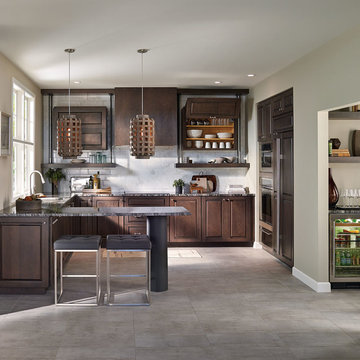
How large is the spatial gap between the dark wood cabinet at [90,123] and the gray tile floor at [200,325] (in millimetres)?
3295

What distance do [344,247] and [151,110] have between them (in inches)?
157

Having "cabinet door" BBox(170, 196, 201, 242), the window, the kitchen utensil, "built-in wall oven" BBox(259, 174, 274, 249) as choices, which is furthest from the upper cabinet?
"built-in wall oven" BBox(259, 174, 274, 249)

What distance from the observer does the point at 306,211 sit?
5609 mm

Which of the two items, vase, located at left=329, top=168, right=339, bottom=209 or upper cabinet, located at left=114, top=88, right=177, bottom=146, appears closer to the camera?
vase, located at left=329, top=168, right=339, bottom=209

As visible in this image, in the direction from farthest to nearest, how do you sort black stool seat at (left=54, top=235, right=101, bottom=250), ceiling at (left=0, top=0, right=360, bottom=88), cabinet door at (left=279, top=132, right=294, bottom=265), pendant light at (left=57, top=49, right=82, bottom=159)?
cabinet door at (left=279, top=132, right=294, bottom=265) < pendant light at (left=57, top=49, right=82, bottom=159) < black stool seat at (left=54, top=235, right=101, bottom=250) < ceiling at (left=0, top=0, right=360, bottom=88)

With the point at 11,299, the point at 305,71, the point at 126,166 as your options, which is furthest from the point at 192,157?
the point at 11,299

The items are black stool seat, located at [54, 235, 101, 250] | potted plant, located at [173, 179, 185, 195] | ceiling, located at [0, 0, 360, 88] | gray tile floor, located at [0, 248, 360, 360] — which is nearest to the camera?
gray tile floor, located at [0, 248, 360, 360]

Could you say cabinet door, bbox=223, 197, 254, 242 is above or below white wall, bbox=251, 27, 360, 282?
below

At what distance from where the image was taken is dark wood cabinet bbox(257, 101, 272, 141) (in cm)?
717

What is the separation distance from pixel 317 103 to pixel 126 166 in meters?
4.00

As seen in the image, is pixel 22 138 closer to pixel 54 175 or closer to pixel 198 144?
pixel 54 175

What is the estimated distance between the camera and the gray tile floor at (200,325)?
11.5 feet

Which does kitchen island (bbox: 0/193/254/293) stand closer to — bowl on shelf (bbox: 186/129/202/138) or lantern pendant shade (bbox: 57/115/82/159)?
lantern pendant shade (bbox: 57/115/82/159)

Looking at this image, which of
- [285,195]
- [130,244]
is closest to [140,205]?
[285,195]
